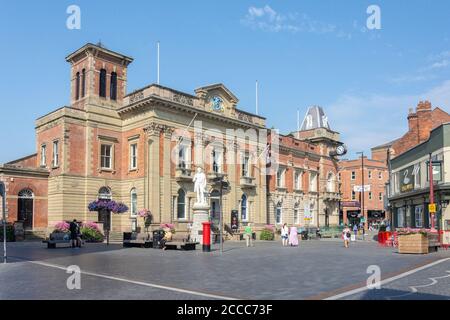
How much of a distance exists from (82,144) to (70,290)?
29.1 metres

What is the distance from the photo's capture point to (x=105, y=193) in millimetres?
39719

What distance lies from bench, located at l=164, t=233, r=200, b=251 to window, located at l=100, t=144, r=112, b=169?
15.1m

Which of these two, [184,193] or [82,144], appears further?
[184,193]

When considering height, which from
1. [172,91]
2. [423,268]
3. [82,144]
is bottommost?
[423,268]

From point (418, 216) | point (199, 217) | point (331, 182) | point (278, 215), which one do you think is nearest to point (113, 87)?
point (199, 217)

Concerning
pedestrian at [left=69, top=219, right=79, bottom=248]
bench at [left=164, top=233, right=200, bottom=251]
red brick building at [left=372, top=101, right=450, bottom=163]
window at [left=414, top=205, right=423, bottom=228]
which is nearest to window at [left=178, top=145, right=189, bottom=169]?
bench at [left=164, top=233, right=200, bottom=251]

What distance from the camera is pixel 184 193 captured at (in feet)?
135

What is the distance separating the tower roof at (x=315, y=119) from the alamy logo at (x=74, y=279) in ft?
193

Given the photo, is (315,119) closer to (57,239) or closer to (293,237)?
(293,237)

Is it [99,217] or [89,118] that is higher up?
[89,118]

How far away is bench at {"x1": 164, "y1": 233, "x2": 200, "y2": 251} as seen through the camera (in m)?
26.3

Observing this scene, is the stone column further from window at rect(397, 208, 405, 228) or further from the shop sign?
window at rect(397, 208, 405, 228)
